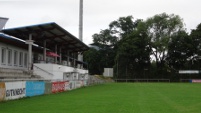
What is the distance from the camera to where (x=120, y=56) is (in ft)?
363

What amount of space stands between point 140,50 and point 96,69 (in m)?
23.0

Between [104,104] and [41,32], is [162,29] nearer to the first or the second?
[41,32]

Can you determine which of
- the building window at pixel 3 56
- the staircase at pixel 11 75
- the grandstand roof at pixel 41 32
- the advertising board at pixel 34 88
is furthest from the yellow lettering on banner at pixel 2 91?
the grandstand roof at pixel 41 32

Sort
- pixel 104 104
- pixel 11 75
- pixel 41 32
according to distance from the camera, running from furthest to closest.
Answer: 1. pixel 41 32
2. pixel 11 75
3. pixel 104 104

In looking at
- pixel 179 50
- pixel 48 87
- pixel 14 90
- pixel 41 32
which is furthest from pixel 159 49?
pixel 14 90

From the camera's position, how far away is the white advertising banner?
2743cm

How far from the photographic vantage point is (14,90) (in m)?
28.8

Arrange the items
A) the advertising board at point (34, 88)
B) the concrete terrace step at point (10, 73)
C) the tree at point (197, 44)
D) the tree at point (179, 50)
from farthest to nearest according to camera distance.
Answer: the tree at point (197, 44), the tree at point (179, 50), the concrete terrace step at point (10, 73), the advertising board at point (34, 88)

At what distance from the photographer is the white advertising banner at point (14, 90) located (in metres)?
27.4

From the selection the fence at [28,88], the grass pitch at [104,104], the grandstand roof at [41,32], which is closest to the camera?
the grass pitch at [104,104]

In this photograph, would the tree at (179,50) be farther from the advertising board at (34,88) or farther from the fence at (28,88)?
the advertising board at (34,88)

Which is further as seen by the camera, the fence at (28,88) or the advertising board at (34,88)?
the advertising board at (34,88)

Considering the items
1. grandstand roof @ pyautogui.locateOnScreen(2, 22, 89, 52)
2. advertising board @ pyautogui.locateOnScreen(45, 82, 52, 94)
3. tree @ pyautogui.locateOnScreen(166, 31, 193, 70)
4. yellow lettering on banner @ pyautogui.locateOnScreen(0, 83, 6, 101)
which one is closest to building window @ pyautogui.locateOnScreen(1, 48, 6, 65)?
grandstand roof @ pyautogui.locateOnScreen(2, 22, 89, 52)

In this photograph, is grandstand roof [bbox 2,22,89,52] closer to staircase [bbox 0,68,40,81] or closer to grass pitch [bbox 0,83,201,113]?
staircase [bbox 0,68,40,81]
